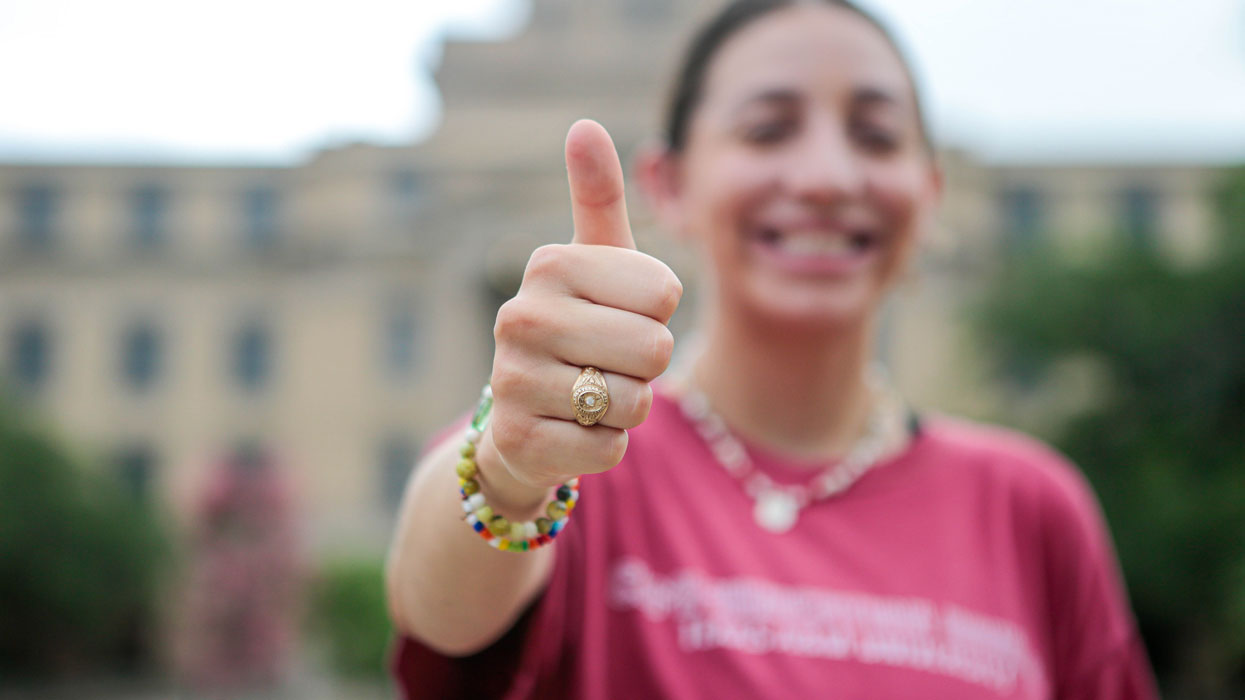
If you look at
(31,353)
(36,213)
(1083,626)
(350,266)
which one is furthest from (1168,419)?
(36,213)

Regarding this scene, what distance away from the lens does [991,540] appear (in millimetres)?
1854

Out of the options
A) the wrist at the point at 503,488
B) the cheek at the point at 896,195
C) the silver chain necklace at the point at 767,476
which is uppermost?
the cheek at the point at 896,195

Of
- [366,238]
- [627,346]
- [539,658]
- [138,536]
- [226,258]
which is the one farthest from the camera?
[226,258]

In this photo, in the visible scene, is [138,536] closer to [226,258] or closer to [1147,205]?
[226,258]

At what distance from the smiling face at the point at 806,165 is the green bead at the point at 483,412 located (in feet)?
2.26

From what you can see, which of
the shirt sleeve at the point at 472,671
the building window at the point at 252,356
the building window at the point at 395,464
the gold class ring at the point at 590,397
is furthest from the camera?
the building window at the point at 252,356

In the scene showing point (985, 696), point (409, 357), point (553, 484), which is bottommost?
point (409, 357)

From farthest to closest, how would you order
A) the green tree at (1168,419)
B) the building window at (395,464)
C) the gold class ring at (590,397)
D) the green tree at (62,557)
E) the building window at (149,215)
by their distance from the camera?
the building window at (149,215) < the building window at (395,464) < the green tree at (62,557) < the green tree at (1168,419) < the gold class ring at (590,397)

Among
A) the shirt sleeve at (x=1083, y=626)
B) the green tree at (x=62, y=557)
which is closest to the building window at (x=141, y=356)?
the green tree at (x=62, y=557)

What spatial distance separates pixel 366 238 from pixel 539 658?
2895cm

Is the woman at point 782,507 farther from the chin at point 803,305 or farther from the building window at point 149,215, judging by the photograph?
the building window at point 149,215

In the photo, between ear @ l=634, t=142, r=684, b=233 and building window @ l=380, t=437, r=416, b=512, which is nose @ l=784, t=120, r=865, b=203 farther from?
building window @ l=380, t=437, r=416, b=512

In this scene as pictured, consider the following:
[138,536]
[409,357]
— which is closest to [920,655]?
[138,536]

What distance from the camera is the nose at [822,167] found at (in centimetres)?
178
